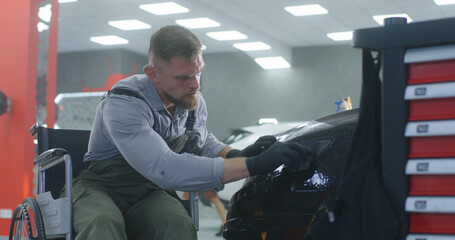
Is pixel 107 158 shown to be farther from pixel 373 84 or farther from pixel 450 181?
pixel 450 181

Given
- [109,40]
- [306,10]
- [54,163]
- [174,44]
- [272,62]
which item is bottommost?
[54,163]

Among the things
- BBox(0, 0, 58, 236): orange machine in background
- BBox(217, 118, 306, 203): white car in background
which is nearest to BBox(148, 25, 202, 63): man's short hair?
BBox(217, 118, 306, 203): white car in background

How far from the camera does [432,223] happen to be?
113 centimetres

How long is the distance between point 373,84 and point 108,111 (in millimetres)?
994

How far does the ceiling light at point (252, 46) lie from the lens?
13.2 m

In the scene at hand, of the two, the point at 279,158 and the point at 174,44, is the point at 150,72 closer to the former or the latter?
the point at 174,44

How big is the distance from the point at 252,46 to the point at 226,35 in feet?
3.53

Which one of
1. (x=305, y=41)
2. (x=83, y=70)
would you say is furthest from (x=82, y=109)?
(x=305, y=41)

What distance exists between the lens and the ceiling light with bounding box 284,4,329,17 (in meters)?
10.3

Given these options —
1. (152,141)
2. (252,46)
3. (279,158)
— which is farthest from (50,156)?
(252,46)

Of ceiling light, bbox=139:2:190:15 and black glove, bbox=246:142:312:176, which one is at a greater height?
ceiling light, bbox=139:2:190:15

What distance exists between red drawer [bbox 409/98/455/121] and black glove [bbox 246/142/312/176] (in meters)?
0.49

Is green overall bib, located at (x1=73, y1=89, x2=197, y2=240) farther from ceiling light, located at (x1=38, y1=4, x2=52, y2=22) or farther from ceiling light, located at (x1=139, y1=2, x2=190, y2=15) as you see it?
ceiling light, located at (x1=139, y1=2, x2=190, y2=15)

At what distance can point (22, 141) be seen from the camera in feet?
23.4
